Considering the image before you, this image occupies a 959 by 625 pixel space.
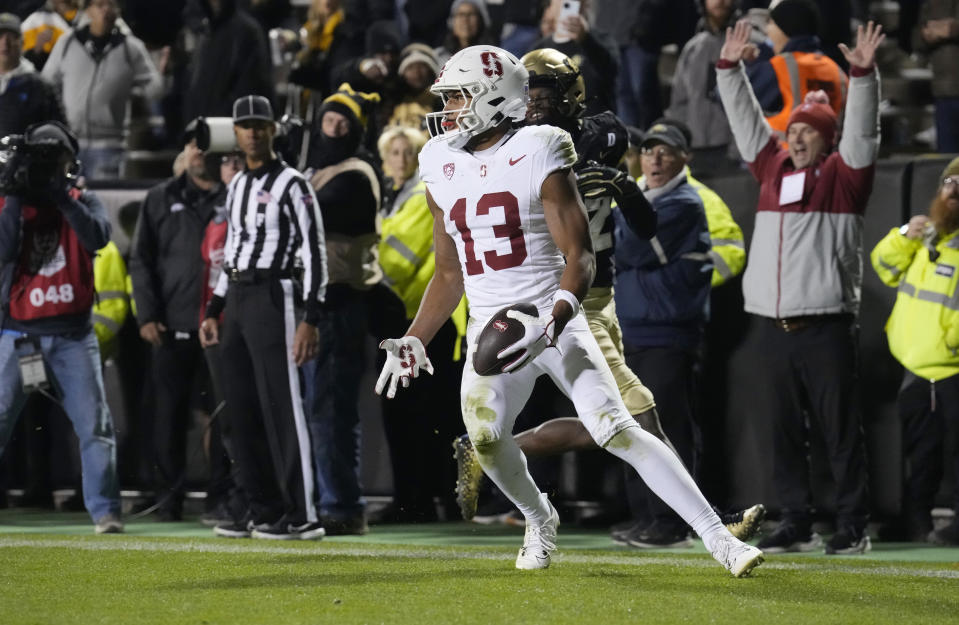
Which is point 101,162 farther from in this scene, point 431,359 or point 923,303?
point 923,303

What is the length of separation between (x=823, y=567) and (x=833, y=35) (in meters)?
4.49

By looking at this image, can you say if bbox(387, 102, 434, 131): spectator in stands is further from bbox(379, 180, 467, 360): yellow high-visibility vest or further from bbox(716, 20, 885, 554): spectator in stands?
bbox(716, 20, 885, 554): spectator in stands

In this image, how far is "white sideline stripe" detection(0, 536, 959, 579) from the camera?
6.40 metres

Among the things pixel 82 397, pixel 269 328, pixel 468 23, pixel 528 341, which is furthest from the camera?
pixel 468 23

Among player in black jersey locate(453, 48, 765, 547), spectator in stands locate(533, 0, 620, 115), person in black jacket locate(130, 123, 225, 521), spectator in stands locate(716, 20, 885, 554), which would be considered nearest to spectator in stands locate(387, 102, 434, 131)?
spectator in stands locate(533, 0, 620, 115)

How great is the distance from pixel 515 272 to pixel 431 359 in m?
3.21

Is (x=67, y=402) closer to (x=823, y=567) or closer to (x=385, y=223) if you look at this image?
(x=385, y=223)

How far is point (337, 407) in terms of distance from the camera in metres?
8.46

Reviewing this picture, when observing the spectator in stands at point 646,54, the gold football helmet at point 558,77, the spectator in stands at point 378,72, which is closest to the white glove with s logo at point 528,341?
the gold football helmet at point 558,77

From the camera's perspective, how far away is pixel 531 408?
8.55 meters

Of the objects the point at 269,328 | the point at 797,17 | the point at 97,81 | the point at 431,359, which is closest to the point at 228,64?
the point at 97,81

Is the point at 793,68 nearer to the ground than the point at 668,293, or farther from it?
farther from it

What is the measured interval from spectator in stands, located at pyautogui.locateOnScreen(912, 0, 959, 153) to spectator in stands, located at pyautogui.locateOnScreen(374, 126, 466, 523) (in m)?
3.11

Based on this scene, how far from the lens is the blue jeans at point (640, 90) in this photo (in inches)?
409
